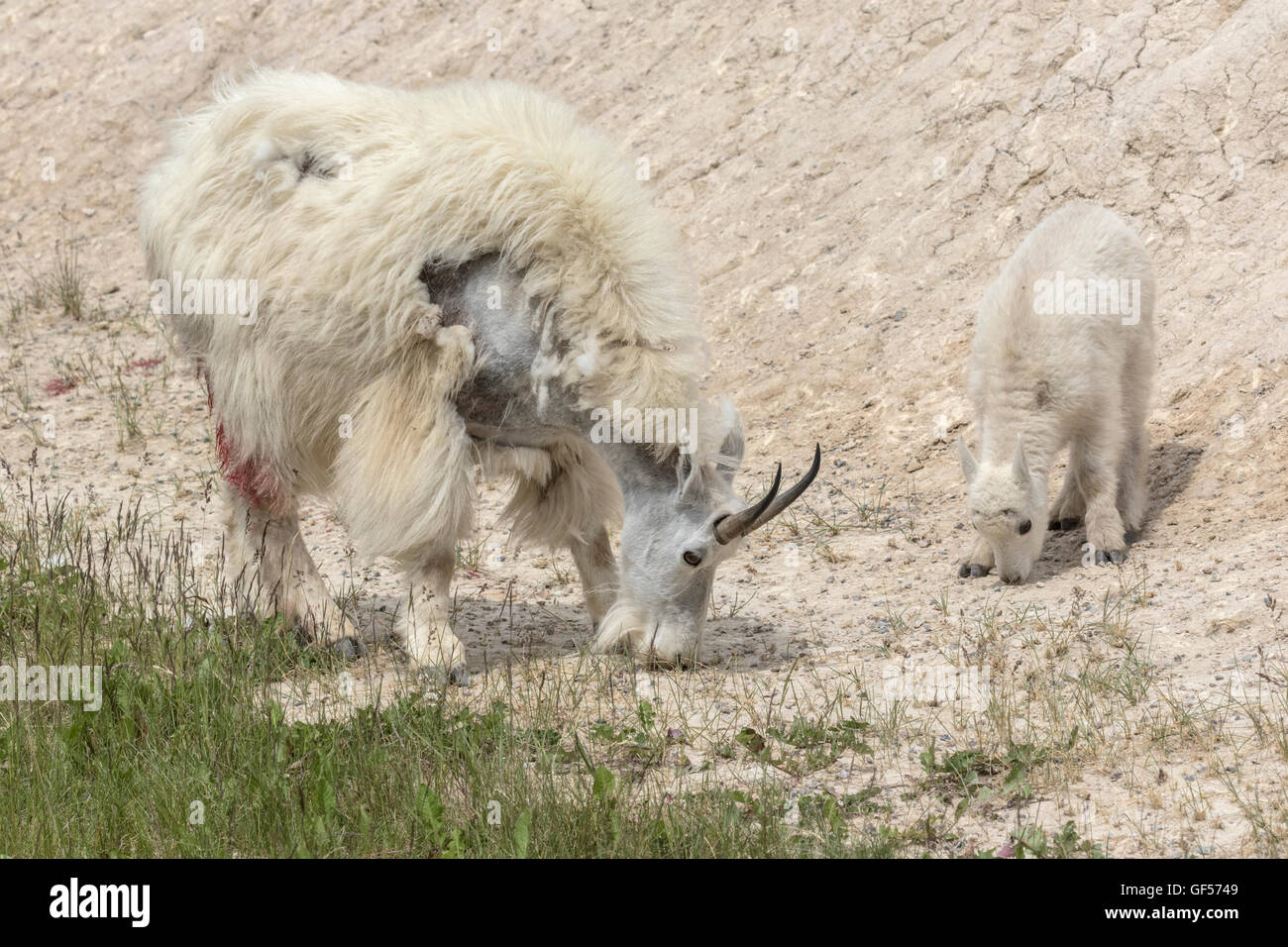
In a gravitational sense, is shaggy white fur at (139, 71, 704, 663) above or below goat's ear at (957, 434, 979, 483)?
above

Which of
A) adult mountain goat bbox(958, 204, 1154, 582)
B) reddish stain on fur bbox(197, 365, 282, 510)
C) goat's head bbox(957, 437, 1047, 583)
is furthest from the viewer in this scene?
adult mountain goat bbox(958, 204, 1154, 582)

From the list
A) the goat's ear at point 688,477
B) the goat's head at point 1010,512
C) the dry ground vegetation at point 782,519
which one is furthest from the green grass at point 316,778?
the goat's head at point 1010,512

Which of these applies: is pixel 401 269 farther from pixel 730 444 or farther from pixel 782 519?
pixel 782 519

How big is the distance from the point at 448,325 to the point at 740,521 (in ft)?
4.81

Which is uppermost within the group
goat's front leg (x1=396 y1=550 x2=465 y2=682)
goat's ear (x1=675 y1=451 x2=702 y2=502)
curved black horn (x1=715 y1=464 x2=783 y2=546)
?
goat's ear (x1=675 y1=451 x2=702 y2=502)

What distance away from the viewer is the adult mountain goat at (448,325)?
567 cm

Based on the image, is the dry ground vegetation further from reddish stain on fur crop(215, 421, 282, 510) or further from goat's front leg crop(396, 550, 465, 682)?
reddish stain on fur crop(215, 421, 282, 510)

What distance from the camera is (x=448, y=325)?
18.9 ft

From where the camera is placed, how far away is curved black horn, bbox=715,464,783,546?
5.52 meters

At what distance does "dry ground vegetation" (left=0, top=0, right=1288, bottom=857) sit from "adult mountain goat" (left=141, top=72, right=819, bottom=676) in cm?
63

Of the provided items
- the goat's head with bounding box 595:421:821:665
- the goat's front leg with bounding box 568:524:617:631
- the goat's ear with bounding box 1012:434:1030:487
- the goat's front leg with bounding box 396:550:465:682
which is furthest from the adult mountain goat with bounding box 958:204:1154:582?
the goat's front leg with bounding box 396:550:465:682

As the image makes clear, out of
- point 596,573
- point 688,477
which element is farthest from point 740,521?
point 596,573

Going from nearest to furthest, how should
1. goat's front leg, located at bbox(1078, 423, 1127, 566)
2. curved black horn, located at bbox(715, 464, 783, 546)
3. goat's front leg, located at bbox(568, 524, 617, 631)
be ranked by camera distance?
curved black horn, located at bbox(715, 464, 783, 546)
goat's front leg, located at bbox(568, 524, 617, 631)
goat's front leg, located at bbox(1078, 423, 1127, 566)

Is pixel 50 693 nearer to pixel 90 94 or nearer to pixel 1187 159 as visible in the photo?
pixel 1187 159
